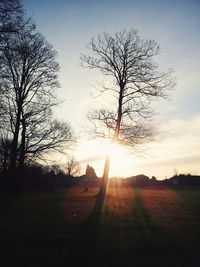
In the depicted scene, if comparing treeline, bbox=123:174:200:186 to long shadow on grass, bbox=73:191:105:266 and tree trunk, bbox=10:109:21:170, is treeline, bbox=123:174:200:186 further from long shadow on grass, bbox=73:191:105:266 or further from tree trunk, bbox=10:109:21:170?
long shadow on grass, bbox=73:191:105:266

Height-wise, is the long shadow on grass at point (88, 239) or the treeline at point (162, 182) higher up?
the treeline at point (162, 182)

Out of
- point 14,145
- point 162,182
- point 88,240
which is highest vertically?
→ point 14,145

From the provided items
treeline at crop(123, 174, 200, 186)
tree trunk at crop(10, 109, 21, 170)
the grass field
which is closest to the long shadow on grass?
the grass field

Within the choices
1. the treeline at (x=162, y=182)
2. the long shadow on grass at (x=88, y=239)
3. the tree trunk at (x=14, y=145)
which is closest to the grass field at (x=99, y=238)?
the long shadow on grass at (x=88, y=239)

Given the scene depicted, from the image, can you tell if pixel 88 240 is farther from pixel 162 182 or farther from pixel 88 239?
pixel 162 182

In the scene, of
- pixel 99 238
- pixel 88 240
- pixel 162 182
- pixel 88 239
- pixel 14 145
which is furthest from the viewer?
pixel 162 182

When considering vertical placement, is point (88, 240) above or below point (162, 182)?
below

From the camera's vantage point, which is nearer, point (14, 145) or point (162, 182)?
point (14, 145)

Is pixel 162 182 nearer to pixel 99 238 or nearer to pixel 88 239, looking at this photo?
pixel 99 238

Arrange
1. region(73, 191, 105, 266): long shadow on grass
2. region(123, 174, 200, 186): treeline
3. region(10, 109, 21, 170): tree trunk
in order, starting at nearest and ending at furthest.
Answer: region(73, 191, 105, 266): long shadow on grass, region(10, 109, 21, 170): tree trunk, region(123, 174, 200, 186): treeline

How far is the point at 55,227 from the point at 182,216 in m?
5.73

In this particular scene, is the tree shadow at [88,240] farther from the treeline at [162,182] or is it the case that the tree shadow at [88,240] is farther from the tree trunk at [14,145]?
the treeline at [162,182]

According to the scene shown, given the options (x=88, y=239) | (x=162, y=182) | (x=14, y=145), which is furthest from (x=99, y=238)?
(x=162, y=182)

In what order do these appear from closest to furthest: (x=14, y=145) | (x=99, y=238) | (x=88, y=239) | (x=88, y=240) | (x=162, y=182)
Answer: (x=88, y=240) < (x=88, y=239) < (x=99, y=238) < (x=14, y=145) < (x=162, y=182)
